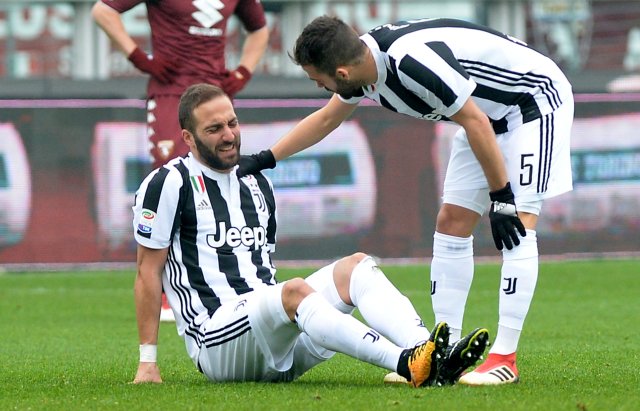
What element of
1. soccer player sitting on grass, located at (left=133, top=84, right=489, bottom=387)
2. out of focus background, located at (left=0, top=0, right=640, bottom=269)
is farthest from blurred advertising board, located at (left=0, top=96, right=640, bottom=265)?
soccer player sitting on grass, located at (left=133, top=84, right=489, bottom=387)

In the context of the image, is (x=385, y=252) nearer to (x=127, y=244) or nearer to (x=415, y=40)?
(x=127, y=244)

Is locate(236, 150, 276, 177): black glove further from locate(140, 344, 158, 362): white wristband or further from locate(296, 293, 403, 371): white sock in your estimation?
locate(296, 293, 403, 371): white sock

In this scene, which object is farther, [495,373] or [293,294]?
[495,373]

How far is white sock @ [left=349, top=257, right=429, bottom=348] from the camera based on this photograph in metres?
5.05

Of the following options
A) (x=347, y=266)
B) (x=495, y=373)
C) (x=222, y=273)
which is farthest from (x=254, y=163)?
(x=495, y=373)

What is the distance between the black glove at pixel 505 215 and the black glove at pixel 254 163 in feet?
3.13

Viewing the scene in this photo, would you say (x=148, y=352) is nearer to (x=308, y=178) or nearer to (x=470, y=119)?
(x=470, y=119)

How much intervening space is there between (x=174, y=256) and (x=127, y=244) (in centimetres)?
780

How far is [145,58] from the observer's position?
8867 millimetres

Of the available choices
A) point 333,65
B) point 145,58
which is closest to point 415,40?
point 333,65

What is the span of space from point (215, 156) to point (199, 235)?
1.06ft

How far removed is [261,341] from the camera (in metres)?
5.27

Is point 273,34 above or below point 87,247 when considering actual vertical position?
above

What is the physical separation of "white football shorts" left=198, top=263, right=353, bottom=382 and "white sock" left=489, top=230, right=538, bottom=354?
0.69 meters
